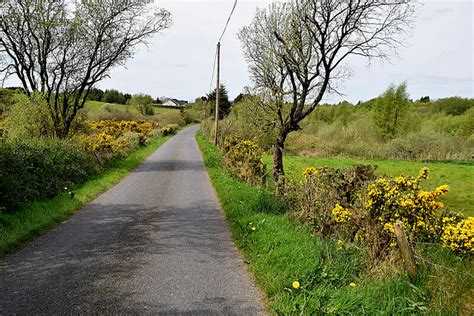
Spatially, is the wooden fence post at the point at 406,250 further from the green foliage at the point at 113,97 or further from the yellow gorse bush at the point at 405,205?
the green foliage at the point at 113,97

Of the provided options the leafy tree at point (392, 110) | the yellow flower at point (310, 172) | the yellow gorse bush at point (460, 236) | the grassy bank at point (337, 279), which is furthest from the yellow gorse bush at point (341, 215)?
the leafy tree at point (392, 110)

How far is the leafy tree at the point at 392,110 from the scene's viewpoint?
37844 mm

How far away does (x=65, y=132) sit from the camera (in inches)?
678

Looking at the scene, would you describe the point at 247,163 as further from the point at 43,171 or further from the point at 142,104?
the point at 142,104

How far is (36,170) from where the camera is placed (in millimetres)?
9664

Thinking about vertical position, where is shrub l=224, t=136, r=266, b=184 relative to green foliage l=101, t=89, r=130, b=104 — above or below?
below

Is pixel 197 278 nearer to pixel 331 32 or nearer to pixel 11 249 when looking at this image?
pixel 11 249

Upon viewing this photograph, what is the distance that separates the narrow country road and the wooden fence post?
182 centimetres

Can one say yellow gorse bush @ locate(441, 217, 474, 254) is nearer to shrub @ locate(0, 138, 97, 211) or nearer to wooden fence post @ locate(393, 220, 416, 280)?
wooden fence post @ locate(393, 220, 416, 280)

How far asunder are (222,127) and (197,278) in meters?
27.5

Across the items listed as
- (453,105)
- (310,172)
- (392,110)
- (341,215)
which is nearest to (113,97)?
→ (392,110)

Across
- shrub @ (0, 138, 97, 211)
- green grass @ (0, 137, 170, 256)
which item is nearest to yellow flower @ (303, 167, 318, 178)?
green grass @ (0, 137, 170, 256)

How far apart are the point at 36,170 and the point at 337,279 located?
29.3 ft

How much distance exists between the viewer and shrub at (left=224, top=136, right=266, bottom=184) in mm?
12366
